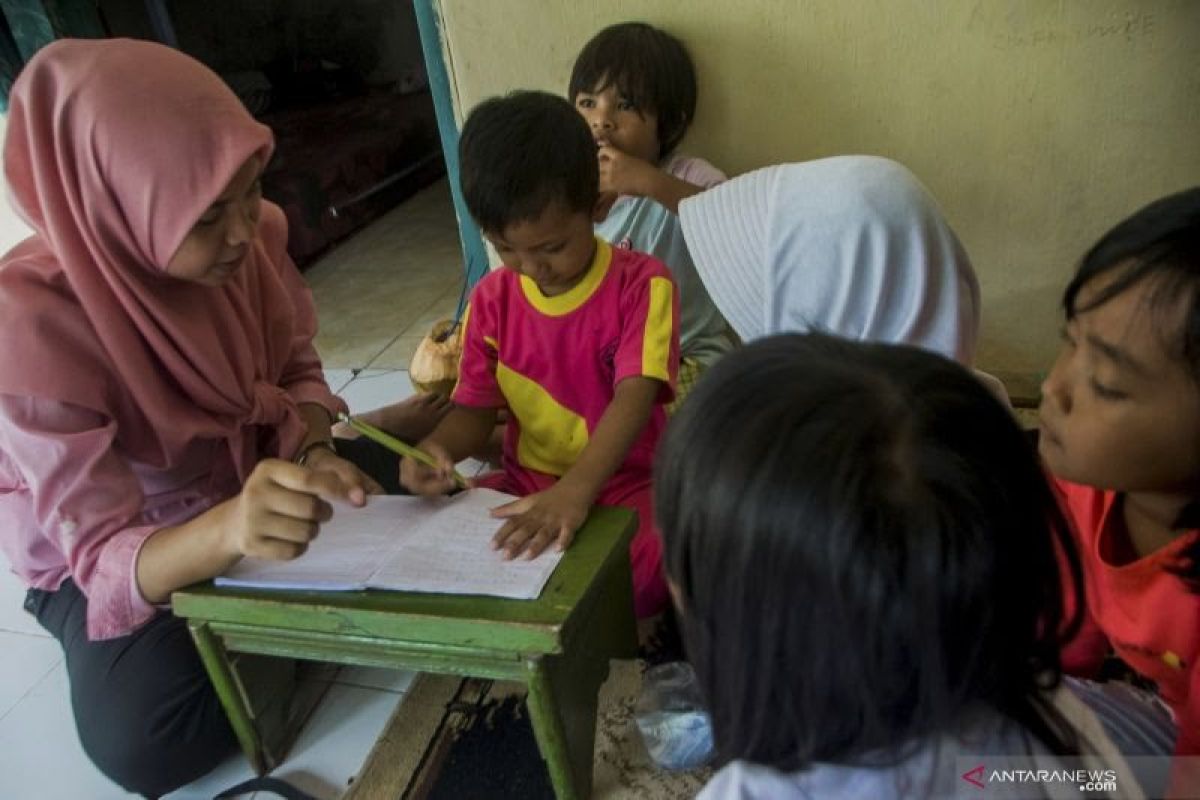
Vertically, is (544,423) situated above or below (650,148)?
below

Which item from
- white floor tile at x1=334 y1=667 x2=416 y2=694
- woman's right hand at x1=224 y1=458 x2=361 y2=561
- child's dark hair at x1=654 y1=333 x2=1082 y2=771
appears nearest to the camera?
child's dark hair at x1=654 y1=333 x2=1082 y2=771

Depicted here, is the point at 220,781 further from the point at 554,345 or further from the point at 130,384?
the point at 554,345

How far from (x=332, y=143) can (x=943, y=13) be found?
2769mm

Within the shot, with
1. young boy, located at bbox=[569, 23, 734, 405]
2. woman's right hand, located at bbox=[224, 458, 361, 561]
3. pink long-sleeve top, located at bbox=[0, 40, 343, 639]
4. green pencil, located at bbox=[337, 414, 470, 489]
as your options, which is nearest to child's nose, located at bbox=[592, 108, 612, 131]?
young boy, located at bbox=[569, 23, 734, 405]

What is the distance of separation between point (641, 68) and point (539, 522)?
98 cm

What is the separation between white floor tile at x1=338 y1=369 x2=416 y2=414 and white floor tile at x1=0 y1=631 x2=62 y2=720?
851mm

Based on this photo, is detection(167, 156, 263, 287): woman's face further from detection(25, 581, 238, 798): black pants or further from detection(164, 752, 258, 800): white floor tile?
detection(164, 752, 258, 800): white floor tile

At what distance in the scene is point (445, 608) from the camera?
0.92 m

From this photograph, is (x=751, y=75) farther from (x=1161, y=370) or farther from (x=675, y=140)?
(x=1161, y=370)

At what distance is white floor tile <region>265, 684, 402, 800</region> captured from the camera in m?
1.21

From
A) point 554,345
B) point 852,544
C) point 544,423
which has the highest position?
point 852,544

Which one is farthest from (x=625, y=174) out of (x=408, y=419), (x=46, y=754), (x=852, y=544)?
(x=46, y=754)

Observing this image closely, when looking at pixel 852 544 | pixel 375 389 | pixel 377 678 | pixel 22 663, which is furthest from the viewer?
pixel 375 389

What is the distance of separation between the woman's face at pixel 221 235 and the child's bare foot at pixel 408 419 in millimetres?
598
